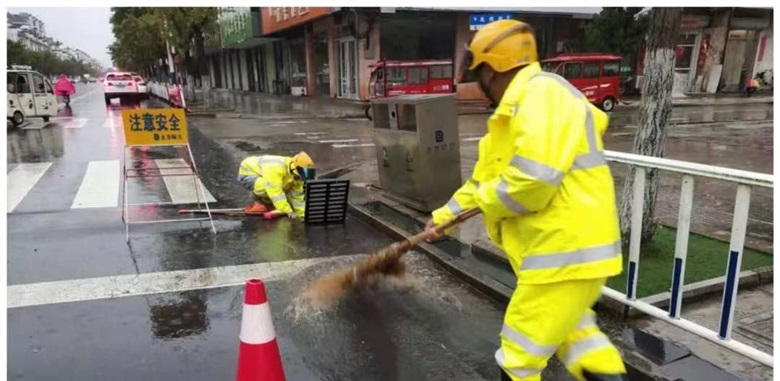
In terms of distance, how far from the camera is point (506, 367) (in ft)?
7.34

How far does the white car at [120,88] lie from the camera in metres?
28.1

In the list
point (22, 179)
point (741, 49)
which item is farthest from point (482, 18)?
point (22, 179)

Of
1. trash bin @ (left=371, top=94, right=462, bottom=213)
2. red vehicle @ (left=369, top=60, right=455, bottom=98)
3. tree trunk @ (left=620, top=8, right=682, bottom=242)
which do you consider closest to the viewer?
tree trunk @ (left=620, top=8, right=682, bottom=242)

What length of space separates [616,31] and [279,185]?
791 inches

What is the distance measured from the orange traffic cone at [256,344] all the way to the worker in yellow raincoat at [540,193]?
1.05 m

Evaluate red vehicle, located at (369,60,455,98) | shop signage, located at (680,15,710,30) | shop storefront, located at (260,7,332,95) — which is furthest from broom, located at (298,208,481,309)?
shop signage, located at (680,15,710,30)

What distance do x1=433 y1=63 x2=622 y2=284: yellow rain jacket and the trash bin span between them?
352cm

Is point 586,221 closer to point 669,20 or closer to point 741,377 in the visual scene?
point 741,377

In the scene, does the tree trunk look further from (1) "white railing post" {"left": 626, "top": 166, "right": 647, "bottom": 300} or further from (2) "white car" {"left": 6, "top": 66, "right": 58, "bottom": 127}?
(2) "white car" {"left": 6, "top": 66, "right": 58, "bottom": 127}

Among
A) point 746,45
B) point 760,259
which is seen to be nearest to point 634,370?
point 760,259

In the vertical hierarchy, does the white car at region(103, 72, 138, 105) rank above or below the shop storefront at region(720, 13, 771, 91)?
below

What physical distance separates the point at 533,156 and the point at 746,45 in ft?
100.0

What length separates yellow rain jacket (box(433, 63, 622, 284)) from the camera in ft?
6.22

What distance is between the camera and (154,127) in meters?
5.85
